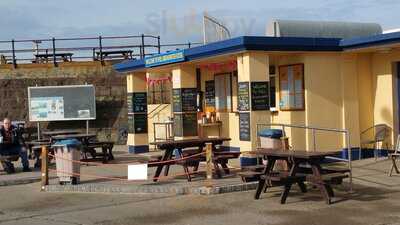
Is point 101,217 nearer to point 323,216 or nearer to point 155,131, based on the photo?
point 323,216

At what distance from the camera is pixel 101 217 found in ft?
31.4

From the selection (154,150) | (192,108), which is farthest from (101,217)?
(154,150)

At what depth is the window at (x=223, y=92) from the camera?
1819 centimetres

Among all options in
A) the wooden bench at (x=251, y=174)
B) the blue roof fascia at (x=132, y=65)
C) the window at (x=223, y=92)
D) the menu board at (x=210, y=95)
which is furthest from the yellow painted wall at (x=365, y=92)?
the blue roof fascia at (x=132, y=65)

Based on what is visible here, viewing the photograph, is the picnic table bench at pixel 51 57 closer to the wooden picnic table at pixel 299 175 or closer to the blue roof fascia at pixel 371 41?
the blue roof fascia at pixel 371 41

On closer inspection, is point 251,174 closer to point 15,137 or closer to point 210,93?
point 15,137

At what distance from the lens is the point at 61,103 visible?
2447 centimetres

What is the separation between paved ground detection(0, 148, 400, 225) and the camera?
906 cm

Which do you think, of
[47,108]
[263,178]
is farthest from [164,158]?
[47,108]

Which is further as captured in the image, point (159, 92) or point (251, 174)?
point (159, 92)

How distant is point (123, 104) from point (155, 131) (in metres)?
4.90

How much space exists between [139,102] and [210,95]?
3.00 meters

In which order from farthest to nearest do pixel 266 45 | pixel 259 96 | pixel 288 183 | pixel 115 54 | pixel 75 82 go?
pixel 115 54, pixel 75 82, pixel 259 96, pixel 266 45, pixel 288 183

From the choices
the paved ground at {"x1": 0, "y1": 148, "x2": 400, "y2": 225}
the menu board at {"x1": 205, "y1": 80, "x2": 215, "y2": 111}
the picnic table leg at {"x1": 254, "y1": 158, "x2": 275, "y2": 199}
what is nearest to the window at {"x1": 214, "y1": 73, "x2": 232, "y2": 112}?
the menu board at {"x1": 205, "y1": 80, "x2": 215, "y2": 111}
